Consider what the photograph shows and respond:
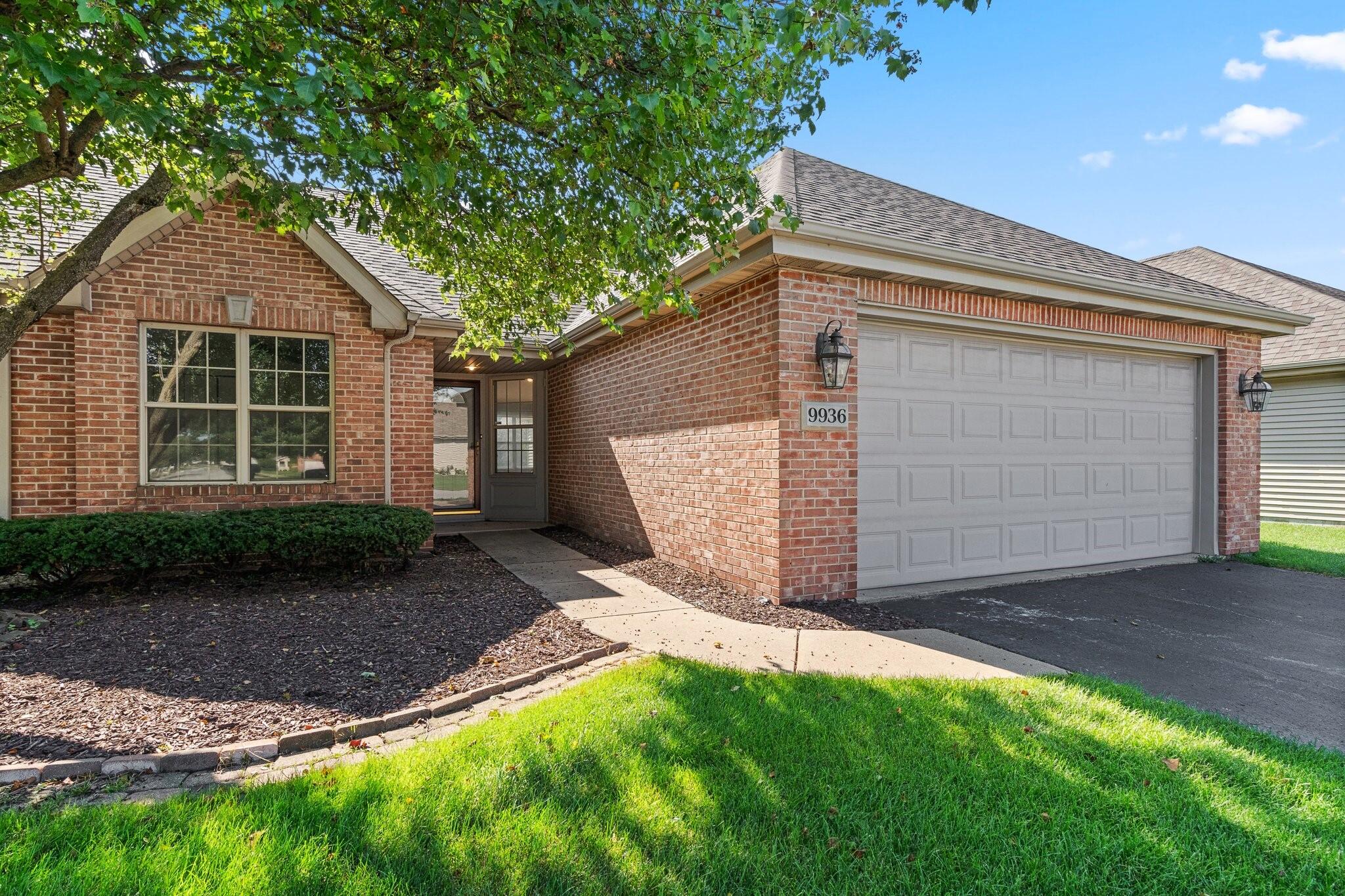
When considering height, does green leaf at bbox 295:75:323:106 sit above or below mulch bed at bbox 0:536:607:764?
above

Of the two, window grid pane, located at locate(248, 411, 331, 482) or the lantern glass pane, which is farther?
window grid pane, located at locate(248, 411, 331, 482)

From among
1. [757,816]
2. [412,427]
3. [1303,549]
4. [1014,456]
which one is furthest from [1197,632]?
[412,427]

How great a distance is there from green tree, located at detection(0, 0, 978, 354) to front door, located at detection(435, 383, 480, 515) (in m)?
7.93

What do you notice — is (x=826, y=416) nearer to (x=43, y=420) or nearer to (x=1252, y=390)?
(x=1252, y=390)

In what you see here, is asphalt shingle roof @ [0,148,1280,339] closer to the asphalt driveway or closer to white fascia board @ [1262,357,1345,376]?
the asphalt driveway

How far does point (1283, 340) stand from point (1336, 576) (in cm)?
793

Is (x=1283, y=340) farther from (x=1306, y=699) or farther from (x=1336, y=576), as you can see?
(x=1306, y=699)

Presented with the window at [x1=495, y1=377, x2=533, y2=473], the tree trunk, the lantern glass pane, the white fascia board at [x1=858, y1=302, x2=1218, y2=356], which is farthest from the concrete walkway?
the window at [x1=495, y1=377, x2=533, y2=473]

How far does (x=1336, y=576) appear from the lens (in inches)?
298

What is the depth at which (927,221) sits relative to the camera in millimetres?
7230

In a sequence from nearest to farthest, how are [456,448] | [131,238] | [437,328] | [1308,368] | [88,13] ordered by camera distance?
1. [88,13]
2. [131,238]
3. [437,328]
4. [1308,368]
5. [456,448]

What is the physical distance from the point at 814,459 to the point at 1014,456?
318 centimetres

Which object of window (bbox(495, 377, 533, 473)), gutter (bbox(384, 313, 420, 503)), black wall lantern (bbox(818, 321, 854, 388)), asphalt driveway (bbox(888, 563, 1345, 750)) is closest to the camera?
asphalt driveway (bbox(888, 563, 1345, 750))

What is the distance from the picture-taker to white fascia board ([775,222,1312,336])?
18.3 ft
